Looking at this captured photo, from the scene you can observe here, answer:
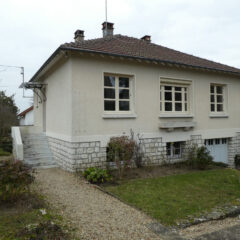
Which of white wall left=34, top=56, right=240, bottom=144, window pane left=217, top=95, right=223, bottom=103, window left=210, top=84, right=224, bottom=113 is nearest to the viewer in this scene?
white wall left=34, top=56, right=240, bottom=144

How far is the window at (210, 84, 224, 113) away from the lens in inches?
466

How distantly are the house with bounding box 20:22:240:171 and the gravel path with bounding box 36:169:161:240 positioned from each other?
1.79 m

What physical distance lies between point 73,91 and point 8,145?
9067 mm

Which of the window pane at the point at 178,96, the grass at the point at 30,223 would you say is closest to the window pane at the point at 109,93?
the window pane at the point at 178,96

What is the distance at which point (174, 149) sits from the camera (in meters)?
10.4

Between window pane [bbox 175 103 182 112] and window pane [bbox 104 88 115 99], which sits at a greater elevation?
window pane [bbox 104 88 115 99]

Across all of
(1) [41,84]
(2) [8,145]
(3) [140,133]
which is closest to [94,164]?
(3) [140,133]

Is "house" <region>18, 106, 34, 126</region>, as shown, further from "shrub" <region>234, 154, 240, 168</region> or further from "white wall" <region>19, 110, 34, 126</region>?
"shrub" <region>234, 154, 240, 168</region>

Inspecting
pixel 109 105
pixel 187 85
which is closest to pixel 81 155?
pixel 109 105

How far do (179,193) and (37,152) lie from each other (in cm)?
677

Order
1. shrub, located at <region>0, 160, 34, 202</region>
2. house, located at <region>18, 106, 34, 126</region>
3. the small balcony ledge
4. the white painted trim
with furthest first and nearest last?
house, located at <region>18, 106, 34, 126</region> < the white painted trim < the small balcony ledge < shrub, located at <region>0, 160, 34, 202</region>

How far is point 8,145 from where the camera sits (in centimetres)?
1441

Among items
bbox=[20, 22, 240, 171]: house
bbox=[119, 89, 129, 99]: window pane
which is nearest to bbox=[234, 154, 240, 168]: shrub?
bbox=[20, 22, 240, 171]: house

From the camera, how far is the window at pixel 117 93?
8.78 m
